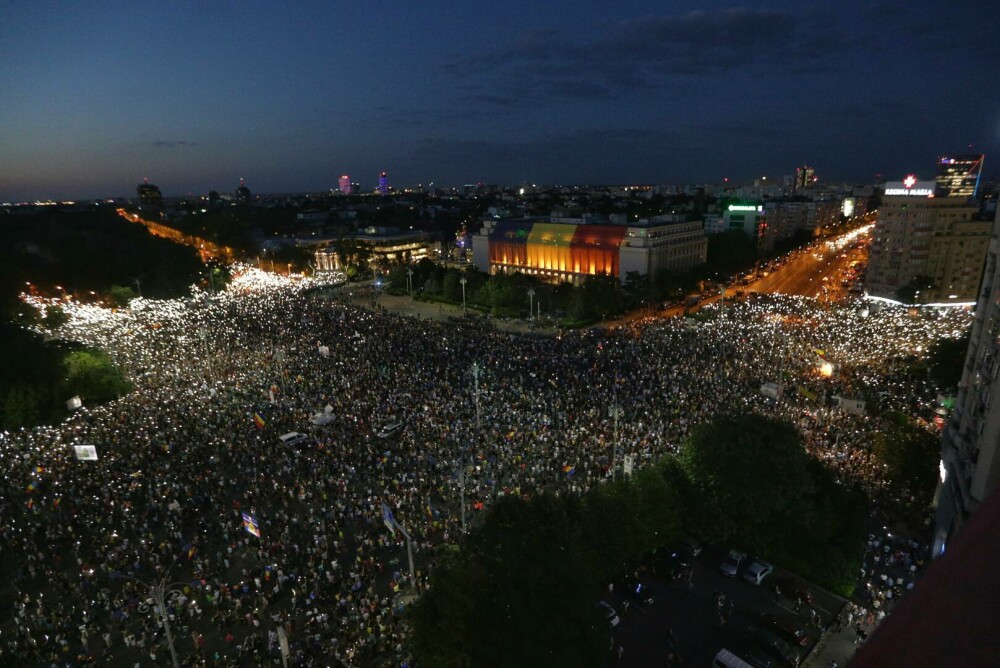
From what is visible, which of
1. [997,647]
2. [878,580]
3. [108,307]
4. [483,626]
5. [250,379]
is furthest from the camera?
[108,307]

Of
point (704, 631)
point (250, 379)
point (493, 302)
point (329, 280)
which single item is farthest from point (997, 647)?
point (329, 280)

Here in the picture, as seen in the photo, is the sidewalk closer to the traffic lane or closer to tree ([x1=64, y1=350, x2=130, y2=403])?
the traffic lane

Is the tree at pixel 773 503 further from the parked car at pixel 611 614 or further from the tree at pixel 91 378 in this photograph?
the tree at pixel 91 378

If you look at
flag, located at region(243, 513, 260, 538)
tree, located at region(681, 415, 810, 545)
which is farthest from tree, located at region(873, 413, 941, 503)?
flag, located at region(243, 513, 260, 538)

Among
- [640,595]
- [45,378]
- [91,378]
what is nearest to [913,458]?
[640,595]

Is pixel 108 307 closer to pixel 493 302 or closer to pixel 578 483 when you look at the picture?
pixel 493 302

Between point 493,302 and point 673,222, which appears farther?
point 673,222
